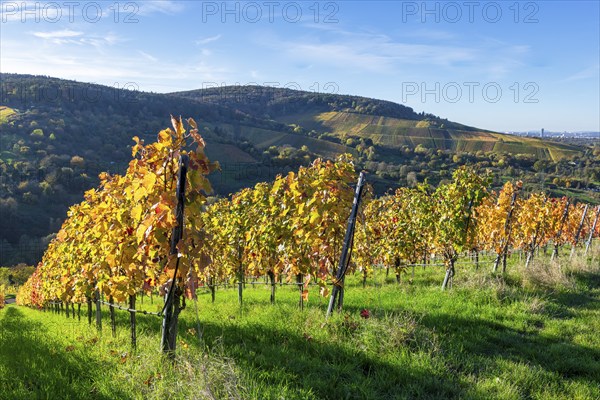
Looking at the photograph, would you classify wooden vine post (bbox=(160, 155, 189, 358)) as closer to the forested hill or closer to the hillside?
the forested hill

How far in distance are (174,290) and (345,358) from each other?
6.88 feet

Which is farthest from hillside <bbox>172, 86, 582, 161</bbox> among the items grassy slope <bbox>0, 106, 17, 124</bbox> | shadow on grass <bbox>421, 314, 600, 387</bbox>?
shadow on grass <bbox>421, 314, 600, 387</bbox>

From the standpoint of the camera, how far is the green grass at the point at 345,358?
3439 millimetres

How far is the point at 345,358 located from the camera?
432cm

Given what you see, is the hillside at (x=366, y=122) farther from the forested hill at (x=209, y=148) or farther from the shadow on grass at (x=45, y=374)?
the shadow on grass at (x=45, y=374)

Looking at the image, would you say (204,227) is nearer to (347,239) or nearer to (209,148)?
(347,239)

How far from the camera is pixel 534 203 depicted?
12266 millimetres

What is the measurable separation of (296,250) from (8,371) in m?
3.93

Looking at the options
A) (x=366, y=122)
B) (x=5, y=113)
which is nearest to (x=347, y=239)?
(x=5, y=113)

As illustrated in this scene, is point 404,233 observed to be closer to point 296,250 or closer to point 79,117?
point 296,250

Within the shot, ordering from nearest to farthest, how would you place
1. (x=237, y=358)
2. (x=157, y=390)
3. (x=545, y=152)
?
(x=157, y=390), (x=237, y=358), (x=545, y=152)

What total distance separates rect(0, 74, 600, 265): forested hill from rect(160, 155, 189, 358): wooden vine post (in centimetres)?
3844

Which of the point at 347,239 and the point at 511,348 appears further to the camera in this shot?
the point at 347,239

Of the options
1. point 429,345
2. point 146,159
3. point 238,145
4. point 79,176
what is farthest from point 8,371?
point 238,145
